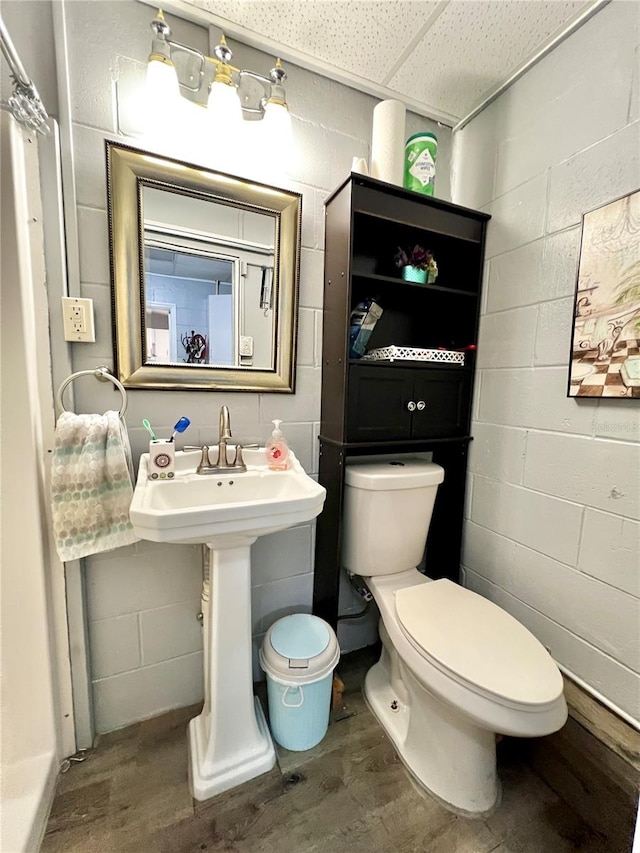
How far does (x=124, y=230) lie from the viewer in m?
1.01

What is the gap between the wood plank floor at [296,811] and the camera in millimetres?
895

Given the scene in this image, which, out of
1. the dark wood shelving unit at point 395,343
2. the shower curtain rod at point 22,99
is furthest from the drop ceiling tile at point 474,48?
the shower curtain rod at point 22,99

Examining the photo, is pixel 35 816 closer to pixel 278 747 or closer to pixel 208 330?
pixel 278 747

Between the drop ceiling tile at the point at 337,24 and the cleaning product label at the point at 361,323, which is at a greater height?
the drop ceiling tile at the point at 337,24

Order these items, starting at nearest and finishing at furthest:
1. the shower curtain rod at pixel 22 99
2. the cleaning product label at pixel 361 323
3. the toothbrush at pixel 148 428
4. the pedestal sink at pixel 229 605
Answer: the shower curtain rod at pixel 22 99 → the pedestal sink at pixel 229 605 → the toothbrush at pixel 148 428 → the cleaning product label at pixel 361 323

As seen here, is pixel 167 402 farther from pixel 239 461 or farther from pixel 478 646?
pixel 478 646

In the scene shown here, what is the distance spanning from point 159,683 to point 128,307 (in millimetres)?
1246

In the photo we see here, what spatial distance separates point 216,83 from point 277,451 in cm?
109

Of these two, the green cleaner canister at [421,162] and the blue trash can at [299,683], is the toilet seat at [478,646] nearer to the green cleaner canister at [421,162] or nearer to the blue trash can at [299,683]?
the blue trash can at [299,683]

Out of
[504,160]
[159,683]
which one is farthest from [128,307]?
[504,160]

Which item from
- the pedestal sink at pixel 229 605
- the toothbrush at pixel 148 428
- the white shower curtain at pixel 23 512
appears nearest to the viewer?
the white shower curtain at pixel 23 512

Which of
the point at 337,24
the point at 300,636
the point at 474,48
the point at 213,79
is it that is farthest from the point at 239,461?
the point at 474,48

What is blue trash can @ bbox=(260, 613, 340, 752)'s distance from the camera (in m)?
1.07

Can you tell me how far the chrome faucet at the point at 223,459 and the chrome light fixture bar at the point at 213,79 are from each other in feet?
2.92
